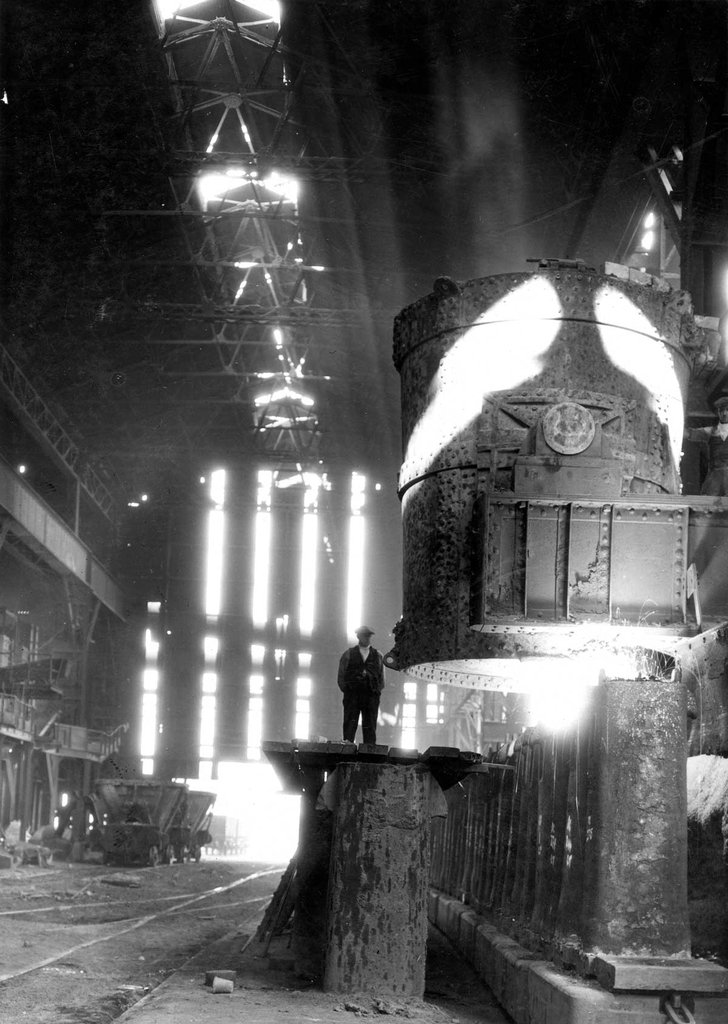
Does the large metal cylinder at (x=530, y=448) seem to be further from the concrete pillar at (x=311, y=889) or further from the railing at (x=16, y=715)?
the railing at (x=16, y=715)

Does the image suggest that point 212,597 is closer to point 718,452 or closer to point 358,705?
point 358,705

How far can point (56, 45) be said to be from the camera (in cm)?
1938

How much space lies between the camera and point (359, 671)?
13672 millimetres

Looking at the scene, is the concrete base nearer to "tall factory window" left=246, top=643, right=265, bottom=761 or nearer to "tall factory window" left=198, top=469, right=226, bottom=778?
"tall factory window" left=246, top=643, right=265, bottom=761

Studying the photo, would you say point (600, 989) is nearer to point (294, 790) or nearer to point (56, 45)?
point (294, 790)

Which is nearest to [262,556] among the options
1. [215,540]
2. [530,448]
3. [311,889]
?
[215,540]

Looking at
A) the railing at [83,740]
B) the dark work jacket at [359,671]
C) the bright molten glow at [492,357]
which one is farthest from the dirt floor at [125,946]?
the railing at [83,740]

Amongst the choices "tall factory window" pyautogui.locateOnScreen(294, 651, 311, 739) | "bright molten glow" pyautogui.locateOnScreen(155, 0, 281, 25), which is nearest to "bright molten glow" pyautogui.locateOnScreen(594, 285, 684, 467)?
"bright molten glow" pyautogui.locateOnScreen(155, 0, 281, 25)

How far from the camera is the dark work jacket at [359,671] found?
13.7m

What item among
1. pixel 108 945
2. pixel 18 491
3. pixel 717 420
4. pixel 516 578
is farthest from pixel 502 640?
pixel 18 491

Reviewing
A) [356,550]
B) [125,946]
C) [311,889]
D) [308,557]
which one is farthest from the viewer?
[308,557]

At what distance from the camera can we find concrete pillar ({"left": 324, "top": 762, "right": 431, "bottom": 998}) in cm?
821

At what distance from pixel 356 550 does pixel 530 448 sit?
26938 millimetres

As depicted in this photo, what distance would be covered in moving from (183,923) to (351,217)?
44.8 ft
